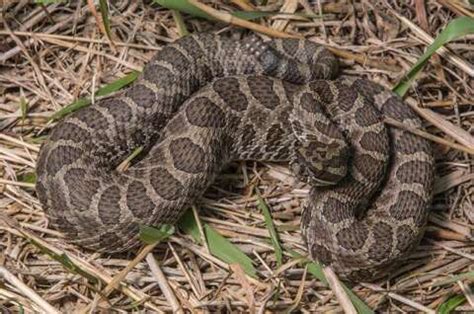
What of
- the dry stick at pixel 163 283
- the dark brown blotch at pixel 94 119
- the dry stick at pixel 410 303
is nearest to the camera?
the dry stick at pixel 163 283

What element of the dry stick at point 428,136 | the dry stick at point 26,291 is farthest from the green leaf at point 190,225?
the dry stick at point 428,136

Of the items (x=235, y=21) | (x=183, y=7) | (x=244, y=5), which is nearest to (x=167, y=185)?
(x=183, y=7)

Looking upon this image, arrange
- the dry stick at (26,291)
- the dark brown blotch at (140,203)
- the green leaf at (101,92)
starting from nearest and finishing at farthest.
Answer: the dry stick at (26,291) → the dark brown blotch at (140,203) → the green leaf at (101,92)

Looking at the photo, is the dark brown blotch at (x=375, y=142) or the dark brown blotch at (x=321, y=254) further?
the dark brown blotch at (x=375, y=142)

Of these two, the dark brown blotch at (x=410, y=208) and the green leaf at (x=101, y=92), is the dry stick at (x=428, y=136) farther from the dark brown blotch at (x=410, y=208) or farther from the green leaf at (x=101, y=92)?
the green leaf at (x=101, y=92)

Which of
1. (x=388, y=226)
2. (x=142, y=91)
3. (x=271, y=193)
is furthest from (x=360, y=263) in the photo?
(x=142, y=91)

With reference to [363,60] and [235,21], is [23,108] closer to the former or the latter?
[235,21]
